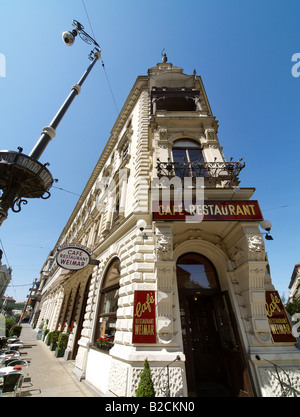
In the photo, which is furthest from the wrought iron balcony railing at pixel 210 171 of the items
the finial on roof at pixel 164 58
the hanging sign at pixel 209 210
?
the finial on roof at pixel 164 58

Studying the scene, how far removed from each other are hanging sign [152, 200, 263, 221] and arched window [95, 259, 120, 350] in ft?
13.3

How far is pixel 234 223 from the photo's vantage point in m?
6.35

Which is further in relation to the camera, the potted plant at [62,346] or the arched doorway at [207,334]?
the potted plant at [62,346]

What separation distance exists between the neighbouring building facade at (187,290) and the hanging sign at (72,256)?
5 cm

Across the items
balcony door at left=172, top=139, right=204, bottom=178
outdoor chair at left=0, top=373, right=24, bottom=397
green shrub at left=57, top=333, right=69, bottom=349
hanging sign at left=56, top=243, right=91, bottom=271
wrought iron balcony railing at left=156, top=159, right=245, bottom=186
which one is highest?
balcony door at left=172, top=139, right=204, bottom=178

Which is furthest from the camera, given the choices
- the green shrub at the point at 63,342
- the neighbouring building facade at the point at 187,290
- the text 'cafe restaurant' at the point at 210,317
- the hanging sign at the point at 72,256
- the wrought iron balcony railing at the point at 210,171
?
the green shrub at the point at 63,342

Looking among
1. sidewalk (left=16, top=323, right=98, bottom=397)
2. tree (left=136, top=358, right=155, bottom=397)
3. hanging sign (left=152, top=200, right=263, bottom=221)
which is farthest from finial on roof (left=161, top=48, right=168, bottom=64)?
sidewalk (left=16, top=323, right=98, bottom=397)

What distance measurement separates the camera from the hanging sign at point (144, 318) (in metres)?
5.45

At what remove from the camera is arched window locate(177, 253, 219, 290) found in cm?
727

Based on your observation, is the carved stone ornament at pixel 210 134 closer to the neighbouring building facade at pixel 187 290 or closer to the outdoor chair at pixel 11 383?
the neighbouring building facade at pixel 187 290

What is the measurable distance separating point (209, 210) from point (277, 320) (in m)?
4.00

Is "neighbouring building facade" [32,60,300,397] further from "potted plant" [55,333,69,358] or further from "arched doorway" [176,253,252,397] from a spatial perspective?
"potted plant" [55,333,69,358]

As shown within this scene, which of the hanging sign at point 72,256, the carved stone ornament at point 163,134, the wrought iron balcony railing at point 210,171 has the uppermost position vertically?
the carved stone ornament at point 163,134
